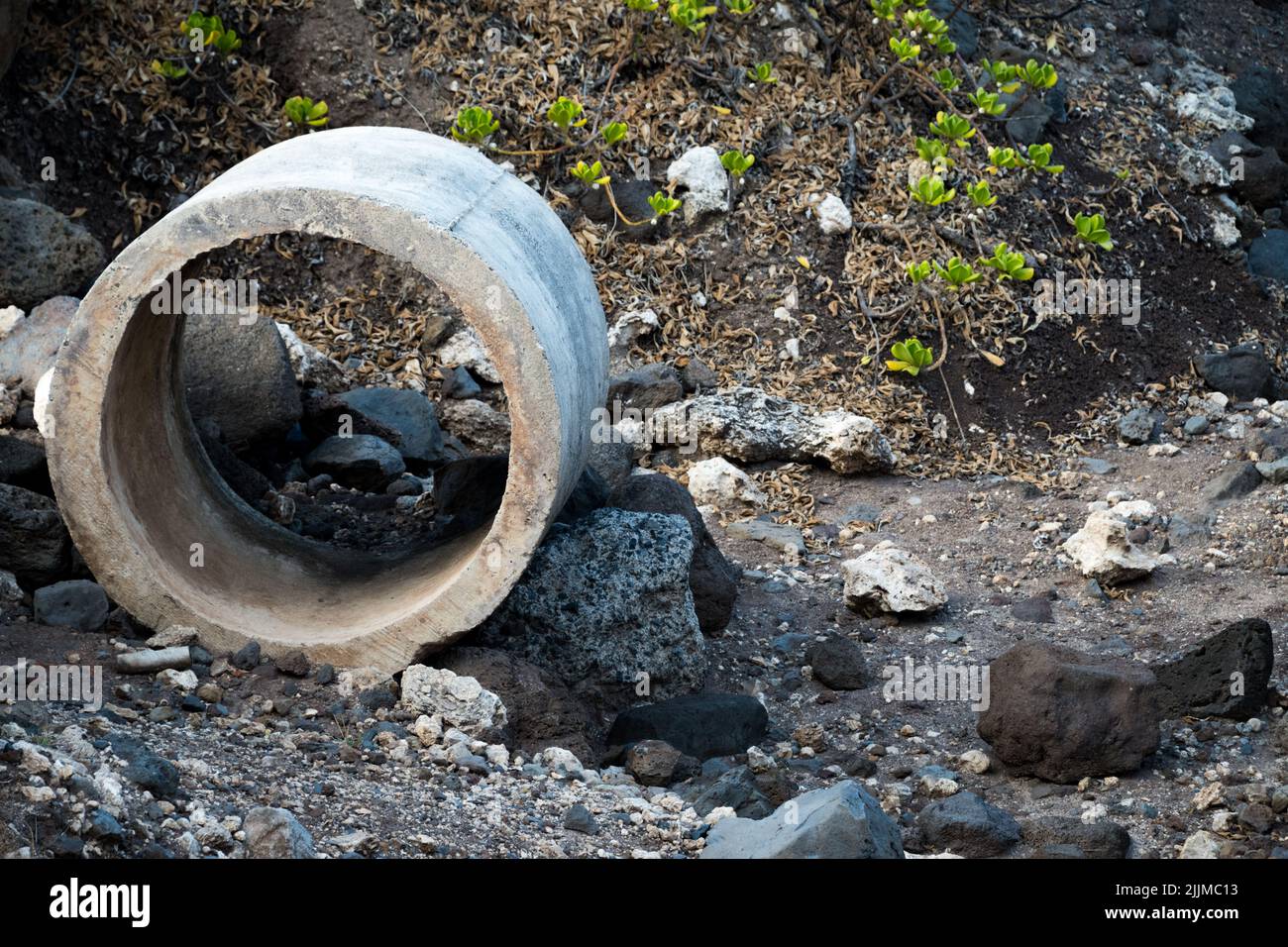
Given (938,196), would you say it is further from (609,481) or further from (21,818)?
(21,818)

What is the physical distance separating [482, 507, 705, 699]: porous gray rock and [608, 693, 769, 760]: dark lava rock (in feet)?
0.77

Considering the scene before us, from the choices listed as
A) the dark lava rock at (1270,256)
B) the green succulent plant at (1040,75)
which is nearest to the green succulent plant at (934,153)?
the green succulent plant at (1040,75)

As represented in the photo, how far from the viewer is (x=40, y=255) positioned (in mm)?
5699

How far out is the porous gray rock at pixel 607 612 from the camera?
483cm

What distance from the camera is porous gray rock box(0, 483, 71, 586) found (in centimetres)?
464

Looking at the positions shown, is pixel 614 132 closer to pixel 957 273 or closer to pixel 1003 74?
pixel 957 273

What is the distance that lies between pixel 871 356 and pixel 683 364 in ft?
3.11

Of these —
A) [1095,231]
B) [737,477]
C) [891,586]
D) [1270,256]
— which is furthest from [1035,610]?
[1270,256]

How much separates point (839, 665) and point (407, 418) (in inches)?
93.9

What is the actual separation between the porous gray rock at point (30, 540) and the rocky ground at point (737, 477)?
13 mm

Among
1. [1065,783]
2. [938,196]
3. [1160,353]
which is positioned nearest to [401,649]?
[1065,783]

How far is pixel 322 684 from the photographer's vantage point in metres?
4.46
